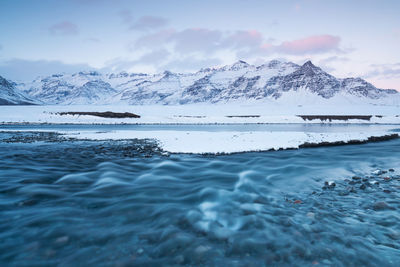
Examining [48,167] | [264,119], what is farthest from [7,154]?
[264,119]

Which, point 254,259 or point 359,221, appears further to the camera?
point 359,221

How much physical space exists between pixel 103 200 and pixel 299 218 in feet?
16.1

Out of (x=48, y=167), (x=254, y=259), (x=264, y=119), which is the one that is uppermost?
(x=264, y=119)

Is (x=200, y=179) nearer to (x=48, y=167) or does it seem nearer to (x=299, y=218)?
(x=299, y=218)

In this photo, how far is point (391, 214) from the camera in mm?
5809

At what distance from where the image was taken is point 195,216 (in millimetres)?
5836

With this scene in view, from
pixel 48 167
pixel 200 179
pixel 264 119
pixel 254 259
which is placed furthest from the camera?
pixel 264 119

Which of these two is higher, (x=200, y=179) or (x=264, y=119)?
(x=264, y=119)

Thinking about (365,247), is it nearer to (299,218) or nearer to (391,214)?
(299,218)

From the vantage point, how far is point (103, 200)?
681 cm

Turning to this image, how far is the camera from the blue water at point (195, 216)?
423 cm

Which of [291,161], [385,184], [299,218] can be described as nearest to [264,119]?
[291,161]

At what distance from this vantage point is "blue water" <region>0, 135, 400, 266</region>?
423cm

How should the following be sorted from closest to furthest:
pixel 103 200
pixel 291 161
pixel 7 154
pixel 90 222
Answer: pixel 90 222 < pixel 103 200 < pixel 291 161 < pixel 7 154
